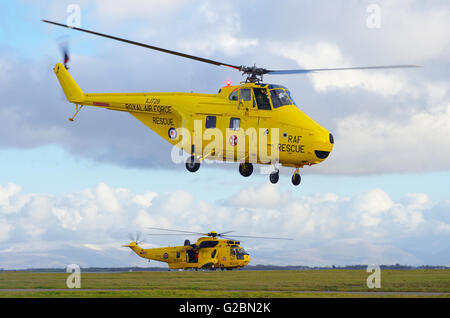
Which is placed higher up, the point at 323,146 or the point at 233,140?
the point at 233,140

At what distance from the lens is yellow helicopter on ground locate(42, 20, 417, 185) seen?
30.1 m

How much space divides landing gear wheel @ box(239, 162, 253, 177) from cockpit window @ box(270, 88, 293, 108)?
4.94 metres

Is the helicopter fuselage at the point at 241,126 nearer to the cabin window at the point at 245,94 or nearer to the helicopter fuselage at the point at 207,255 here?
the cabin window at the point at 245,94

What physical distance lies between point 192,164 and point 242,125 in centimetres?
396

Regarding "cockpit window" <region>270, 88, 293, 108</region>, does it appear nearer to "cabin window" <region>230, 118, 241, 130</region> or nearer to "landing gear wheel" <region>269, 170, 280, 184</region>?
"cabin window" <region>230, 118, 241, 130</region>

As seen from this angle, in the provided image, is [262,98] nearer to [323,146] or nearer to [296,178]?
[323,146]

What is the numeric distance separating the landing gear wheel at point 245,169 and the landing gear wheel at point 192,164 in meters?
3.21

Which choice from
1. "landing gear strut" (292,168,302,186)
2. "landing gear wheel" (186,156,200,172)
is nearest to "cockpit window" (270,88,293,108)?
"landing gear strut" (292,168,302,186)

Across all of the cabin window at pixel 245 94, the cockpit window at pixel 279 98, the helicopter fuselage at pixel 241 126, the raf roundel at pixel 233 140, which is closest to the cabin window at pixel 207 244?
the helicopter fuselage at pixel 241 126

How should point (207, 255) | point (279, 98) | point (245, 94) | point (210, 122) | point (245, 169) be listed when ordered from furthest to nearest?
point (207, 255), point (245, 169), point (210, 122), point (245, 94), point (279, 98)

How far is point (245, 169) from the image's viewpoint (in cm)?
3419

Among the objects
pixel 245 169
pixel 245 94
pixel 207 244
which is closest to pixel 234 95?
pixel 245 94
